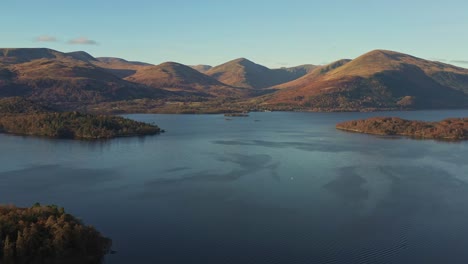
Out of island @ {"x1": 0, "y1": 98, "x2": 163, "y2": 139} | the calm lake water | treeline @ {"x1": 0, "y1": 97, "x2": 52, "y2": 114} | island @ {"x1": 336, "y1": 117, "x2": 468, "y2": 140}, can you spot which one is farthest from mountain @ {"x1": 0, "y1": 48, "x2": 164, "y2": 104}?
island @ {"x1": 336, "y1": 117, "x2": 468, "y2": 140}

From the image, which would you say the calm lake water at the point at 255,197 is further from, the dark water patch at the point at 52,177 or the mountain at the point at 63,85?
the mountain at the point at 63,85

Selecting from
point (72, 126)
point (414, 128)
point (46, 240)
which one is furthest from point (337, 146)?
point (46, 240)

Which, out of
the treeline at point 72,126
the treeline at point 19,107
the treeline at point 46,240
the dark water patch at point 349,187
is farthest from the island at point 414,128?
the treeline at point 46,240

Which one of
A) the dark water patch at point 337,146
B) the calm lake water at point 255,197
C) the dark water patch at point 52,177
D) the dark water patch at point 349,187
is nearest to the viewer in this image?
the calm lake water at point 255,197

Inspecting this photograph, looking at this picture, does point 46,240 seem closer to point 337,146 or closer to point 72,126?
point 337,146

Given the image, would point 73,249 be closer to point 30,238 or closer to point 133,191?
point 30,238

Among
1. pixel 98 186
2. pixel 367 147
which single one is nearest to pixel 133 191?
pixel 98 186
